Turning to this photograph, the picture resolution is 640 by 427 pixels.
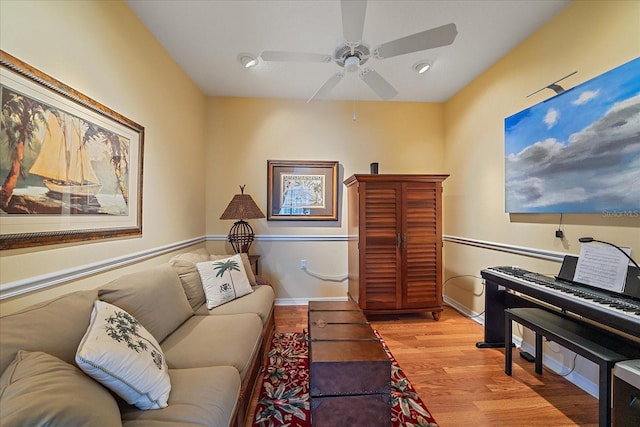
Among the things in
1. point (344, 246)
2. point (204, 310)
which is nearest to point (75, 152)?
point (204, 310)

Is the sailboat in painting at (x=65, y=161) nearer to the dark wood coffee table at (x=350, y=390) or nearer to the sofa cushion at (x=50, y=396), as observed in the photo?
the sofa cushion at (x=50, y=396)

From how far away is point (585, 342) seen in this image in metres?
1.41

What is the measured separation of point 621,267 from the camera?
1495mm

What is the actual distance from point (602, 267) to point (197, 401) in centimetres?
235

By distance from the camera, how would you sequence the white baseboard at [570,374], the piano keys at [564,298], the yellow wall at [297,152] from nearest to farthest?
1. the piano keys at [564,298]
2. the white baseboard at [570,374]
3. the yellow wall at [297,152]

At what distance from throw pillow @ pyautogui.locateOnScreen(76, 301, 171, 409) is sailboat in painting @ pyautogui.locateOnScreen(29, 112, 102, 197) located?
0.69 metres

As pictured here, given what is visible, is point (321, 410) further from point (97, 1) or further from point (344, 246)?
point (97, 1)

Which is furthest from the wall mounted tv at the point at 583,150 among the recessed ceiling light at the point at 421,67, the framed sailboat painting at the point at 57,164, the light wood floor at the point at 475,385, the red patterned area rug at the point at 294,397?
the framed sailboat painting at the point at 57,164

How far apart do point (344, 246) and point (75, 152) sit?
8.96ft

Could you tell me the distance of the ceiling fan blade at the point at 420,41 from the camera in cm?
158

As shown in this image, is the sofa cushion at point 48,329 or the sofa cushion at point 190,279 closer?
the sofa cushion at point 48,329

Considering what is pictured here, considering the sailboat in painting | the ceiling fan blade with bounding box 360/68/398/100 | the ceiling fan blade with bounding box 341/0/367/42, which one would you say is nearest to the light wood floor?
the sailboat in painting

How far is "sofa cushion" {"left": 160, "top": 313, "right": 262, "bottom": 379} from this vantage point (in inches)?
52.5

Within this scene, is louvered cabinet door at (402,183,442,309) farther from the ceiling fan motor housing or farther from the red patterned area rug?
the ceiling fan motor housing
